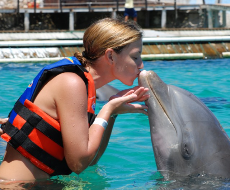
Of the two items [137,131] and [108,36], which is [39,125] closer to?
[108,36]

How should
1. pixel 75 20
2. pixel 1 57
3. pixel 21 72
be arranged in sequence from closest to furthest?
pixel 21 72 < pixel 1 57 < pixel 75 20

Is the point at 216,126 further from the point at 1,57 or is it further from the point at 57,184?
the point at 1,57

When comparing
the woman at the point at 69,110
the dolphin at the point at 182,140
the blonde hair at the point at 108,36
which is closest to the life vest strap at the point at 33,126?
the woman at the point at 69,110

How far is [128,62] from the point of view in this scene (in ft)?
11.3

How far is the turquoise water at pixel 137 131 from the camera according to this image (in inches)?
152

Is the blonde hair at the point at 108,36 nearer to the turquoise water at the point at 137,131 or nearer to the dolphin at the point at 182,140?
the dolphin at the point at 182,140

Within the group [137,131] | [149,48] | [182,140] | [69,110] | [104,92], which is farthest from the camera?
[149,48]

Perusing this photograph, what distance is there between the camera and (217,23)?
28.1 metres

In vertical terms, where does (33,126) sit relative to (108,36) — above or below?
below

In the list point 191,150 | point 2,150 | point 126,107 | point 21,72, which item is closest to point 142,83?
point 126,107

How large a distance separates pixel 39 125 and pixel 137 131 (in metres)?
3.57

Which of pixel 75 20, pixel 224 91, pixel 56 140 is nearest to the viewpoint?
pixel 56 140

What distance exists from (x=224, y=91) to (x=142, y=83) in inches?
258

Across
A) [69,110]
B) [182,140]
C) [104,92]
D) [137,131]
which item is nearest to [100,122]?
[69,110]
